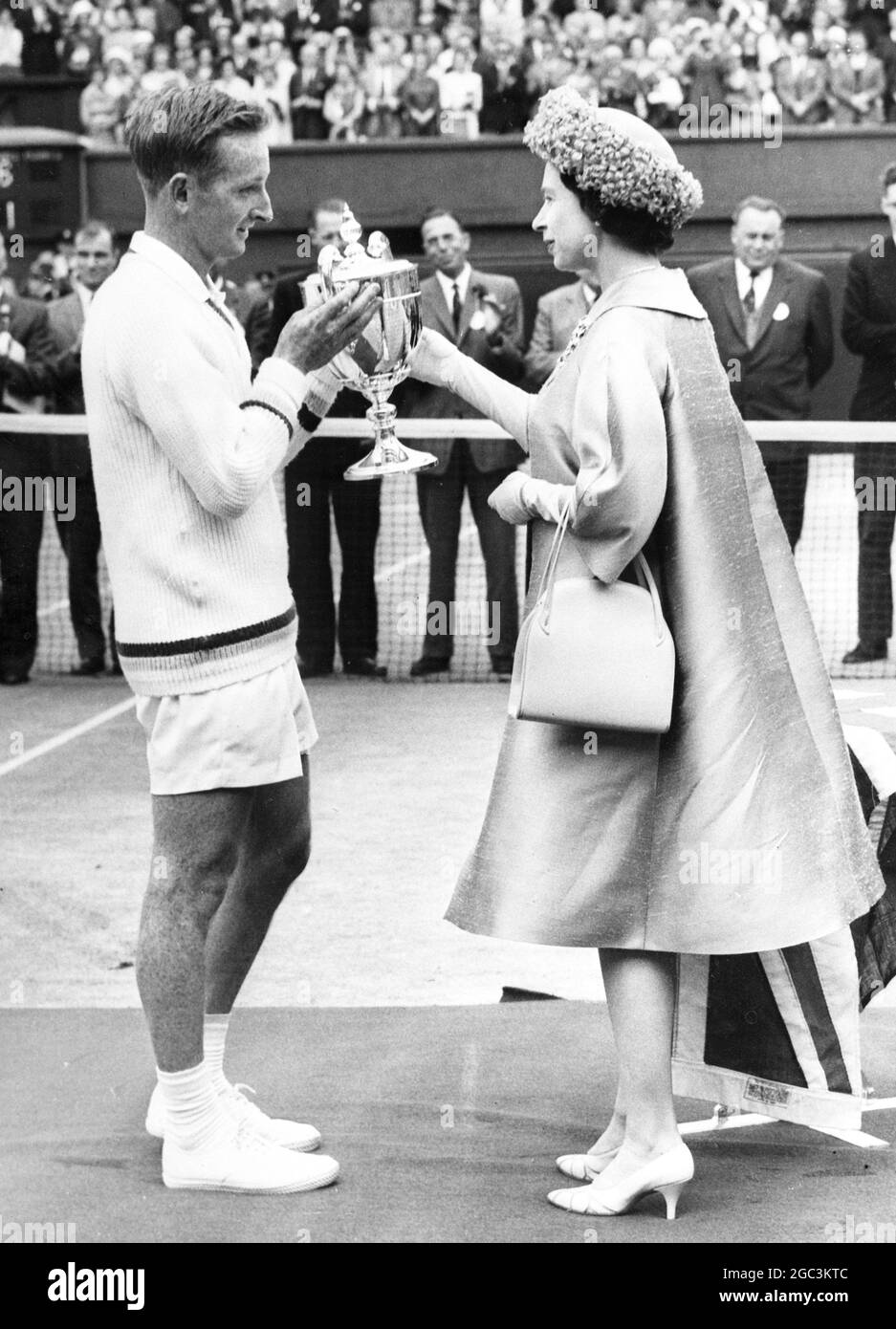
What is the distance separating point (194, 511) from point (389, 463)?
0.40 metres

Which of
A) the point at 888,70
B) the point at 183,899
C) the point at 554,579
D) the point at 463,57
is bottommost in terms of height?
the point at 183,899

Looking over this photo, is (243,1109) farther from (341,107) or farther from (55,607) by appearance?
(341,107)

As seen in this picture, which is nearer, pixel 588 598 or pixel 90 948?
pixel 588 598

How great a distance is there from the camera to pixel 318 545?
992 cm

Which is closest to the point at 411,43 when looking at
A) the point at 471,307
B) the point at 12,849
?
the point at 471,307

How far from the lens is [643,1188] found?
141 inches

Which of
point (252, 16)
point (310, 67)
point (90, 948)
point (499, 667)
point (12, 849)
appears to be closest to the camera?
point (90, 948)

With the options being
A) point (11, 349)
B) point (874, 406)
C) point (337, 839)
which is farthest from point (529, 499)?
point (11, 349)

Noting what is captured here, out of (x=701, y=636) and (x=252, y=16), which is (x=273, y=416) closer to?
(x=701, y=636)

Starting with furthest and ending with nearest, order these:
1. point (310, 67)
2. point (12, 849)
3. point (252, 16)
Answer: point (252, 16) < point (310, 67) < point (12, 849)

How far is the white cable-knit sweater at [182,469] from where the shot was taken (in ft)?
11.0

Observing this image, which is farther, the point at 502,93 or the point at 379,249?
the point at 502,93

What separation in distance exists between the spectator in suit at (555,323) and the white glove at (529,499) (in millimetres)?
6799

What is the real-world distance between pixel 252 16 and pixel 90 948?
66.8 feet
